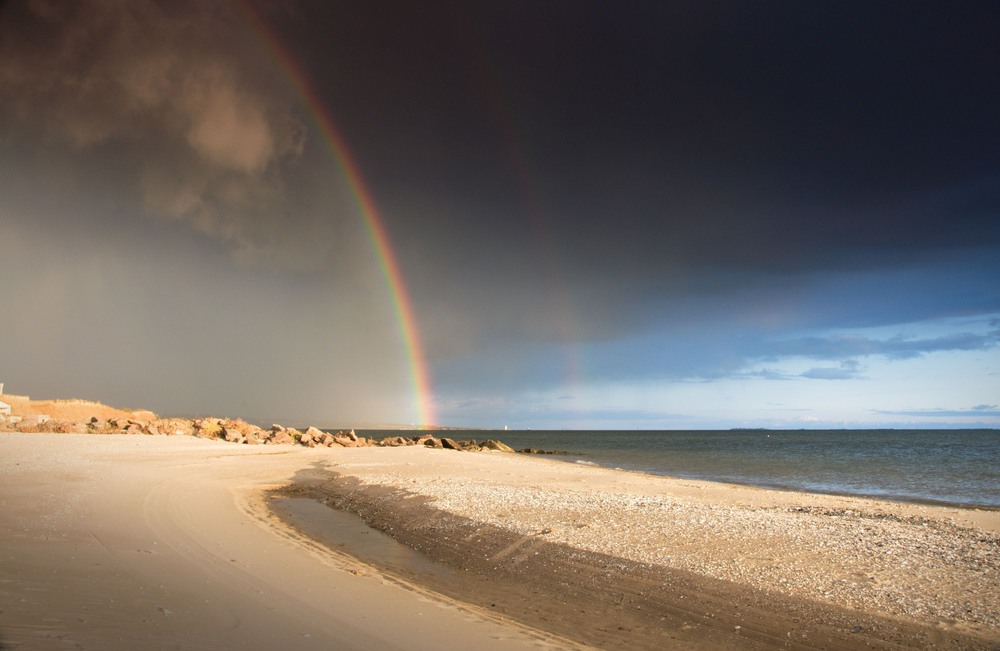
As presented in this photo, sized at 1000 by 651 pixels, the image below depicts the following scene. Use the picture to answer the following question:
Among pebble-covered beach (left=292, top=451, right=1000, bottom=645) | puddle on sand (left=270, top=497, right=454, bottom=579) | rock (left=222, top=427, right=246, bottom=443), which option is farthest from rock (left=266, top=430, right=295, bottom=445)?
puddle on sand (left=270, top=497, right=454, bottom=579)

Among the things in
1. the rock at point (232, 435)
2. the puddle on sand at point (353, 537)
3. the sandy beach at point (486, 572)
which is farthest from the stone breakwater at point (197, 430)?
the puddle on sand at point (353, 537)

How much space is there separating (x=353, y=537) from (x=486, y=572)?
4.64 m

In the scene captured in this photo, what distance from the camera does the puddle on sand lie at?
37.6 feet

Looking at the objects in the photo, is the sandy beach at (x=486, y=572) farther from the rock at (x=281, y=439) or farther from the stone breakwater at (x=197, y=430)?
the rock at (x=281, y=439)

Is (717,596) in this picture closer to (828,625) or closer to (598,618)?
(828,625)

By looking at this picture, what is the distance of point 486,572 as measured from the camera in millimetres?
11055

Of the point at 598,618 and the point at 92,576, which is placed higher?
the point at 92,576

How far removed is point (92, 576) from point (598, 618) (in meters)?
7.43

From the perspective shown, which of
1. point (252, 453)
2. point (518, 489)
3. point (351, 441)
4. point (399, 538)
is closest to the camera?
point (399, 538)

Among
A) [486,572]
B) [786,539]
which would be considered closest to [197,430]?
[486,572]

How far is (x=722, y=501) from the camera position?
19.2 meters

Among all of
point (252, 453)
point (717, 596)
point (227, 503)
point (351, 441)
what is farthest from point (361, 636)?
point (351, 441)

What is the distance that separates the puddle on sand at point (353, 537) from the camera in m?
11.5

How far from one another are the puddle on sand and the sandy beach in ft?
0.29
